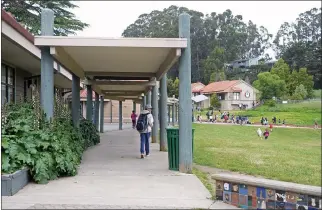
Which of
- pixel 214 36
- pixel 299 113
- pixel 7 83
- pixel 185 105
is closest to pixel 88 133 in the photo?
pixel 7 83

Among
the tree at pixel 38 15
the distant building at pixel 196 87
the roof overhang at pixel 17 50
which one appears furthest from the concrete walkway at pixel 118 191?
the tree at pixel 38 15

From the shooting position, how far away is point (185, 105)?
28.2 feet

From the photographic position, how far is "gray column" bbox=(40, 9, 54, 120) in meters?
8.57

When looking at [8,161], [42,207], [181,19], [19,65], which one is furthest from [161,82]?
[42,207]

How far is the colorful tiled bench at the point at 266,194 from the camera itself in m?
4.68

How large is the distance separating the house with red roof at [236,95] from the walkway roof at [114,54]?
1.18 m

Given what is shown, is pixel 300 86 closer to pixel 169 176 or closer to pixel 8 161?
pixel 169 176

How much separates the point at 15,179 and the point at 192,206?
8.70ft

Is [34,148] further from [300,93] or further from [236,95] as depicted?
[300,93]

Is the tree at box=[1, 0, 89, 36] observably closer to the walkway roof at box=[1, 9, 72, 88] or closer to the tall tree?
the walkway roof at box=[1, 9, 72, 88]

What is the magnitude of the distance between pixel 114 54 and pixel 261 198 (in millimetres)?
5677

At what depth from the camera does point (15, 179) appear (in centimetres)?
603

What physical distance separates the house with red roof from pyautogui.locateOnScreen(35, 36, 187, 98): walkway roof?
118 centimetres

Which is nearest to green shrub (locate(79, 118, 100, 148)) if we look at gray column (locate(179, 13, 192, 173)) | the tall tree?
gray column (locate(179, 13, 192, 173))
